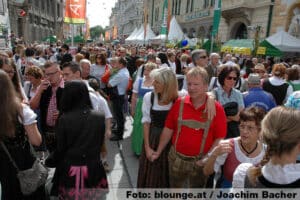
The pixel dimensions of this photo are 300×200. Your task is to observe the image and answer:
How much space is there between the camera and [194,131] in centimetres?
244

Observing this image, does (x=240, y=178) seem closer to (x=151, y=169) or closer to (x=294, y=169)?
(x=294, y=169)

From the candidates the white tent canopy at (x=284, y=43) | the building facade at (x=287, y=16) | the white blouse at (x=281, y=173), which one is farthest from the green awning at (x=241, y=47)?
the white blouse at (x=281, y=173)

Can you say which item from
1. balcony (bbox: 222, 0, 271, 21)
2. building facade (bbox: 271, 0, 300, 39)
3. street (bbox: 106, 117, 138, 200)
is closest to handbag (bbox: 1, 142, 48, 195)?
street (bbox: 106, 117, 138, 200)

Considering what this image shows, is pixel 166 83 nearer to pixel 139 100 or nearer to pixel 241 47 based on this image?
pixel 139 100

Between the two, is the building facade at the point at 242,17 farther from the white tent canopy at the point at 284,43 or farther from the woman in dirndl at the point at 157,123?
the woman in dirndl at the point at 157,123

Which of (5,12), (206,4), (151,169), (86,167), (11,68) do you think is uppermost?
(206,4)

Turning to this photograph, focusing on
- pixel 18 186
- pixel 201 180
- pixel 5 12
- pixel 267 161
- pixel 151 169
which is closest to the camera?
pixel 267 161

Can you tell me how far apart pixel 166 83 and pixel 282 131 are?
1.62 meters

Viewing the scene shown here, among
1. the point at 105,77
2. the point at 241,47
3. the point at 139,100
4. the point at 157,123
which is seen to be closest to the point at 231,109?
the point at 157,123

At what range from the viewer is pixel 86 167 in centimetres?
232

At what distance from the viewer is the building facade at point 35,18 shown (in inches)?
1191

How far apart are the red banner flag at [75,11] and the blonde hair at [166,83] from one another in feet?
23.9

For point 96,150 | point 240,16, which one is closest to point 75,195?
point 96,150

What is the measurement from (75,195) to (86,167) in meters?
0.26
